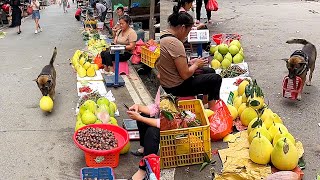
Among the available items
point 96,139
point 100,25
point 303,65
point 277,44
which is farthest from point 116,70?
point 100,25

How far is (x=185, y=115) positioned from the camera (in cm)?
311

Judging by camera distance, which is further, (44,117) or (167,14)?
(44,117)

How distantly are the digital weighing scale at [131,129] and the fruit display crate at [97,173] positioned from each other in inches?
33.4

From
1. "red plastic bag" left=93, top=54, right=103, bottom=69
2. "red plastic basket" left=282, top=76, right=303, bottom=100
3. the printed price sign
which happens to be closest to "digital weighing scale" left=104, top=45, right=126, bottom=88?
"red plastic bag" left=93, top=54, right=103, bottom=69

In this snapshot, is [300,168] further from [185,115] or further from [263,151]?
[185,115]

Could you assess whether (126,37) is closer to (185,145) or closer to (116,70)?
(116,70)

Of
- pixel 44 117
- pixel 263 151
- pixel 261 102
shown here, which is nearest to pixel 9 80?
pixel 44 117

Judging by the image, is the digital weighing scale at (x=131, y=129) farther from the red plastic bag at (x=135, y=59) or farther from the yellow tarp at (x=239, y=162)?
the red plastic bag at (x=135, y=59)

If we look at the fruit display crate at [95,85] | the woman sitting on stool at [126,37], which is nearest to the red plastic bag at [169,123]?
the fruit display crate at [95,85]

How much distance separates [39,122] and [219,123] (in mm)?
2316

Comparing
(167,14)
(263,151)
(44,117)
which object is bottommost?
(44,117)

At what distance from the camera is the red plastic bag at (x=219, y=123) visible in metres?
3.83

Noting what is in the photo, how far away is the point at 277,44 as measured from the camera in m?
7.87

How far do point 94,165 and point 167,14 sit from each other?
162 cm
